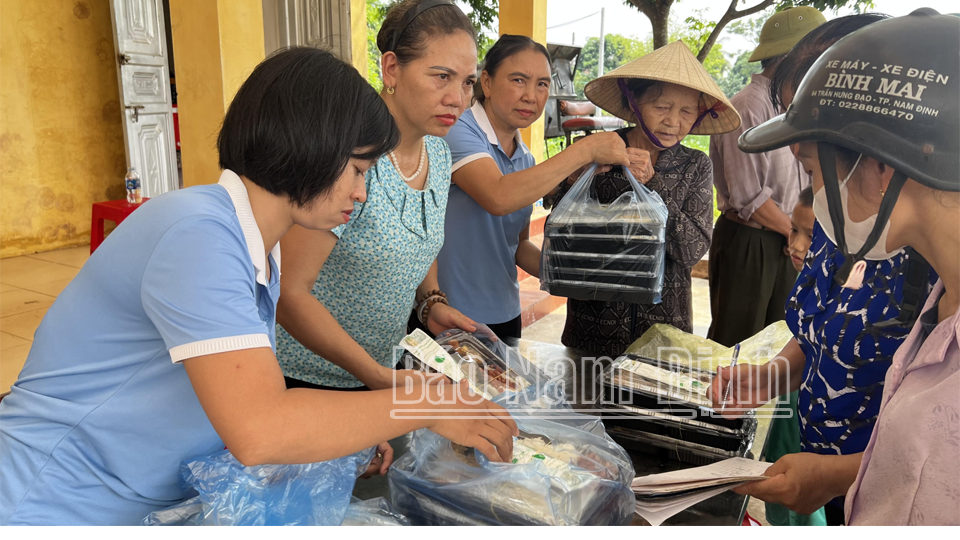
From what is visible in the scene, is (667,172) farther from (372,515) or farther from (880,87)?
(372,515)

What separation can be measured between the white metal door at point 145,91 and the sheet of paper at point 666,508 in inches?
232

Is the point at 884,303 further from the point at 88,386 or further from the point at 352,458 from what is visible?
the point at 88,386

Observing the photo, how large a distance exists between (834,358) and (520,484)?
27.1 inches

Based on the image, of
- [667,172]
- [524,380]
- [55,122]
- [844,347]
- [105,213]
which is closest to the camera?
[844,347]

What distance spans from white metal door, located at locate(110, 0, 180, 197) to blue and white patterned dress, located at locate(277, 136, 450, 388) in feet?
16.5

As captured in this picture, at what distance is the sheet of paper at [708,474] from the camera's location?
1022 mm

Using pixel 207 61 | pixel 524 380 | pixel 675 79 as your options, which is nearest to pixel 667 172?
pixel 675 79

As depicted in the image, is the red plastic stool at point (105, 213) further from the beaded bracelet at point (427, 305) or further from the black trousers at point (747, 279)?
the black trousers at point (747, 279)

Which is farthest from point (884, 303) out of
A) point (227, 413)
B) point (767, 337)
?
point (227, 413)

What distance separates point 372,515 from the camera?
97cm

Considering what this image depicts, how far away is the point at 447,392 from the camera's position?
1.06m

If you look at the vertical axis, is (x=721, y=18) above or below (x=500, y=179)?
above

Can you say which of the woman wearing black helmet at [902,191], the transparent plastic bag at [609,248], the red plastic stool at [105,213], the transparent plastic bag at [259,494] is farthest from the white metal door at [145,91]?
the woman wearing black helmet at [902,191]
